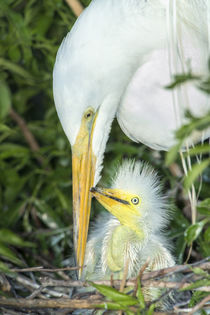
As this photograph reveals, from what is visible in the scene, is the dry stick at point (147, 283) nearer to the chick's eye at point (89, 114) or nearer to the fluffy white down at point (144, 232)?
the fluffy white down at point (144, 232)

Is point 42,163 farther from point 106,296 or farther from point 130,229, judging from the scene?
point 106,296

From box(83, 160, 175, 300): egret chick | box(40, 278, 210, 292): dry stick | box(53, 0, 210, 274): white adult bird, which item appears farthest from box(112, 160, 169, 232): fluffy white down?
box(40, 278, 210, 292): dry stick

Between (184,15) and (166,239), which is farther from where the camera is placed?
(166,239)

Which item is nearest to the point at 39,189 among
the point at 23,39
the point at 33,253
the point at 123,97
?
the point at 33,253

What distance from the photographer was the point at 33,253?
201 cm

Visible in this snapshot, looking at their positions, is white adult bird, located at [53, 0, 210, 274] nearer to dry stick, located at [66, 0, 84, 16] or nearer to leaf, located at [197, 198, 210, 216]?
leaf, located at [197, 198, 210, 216]

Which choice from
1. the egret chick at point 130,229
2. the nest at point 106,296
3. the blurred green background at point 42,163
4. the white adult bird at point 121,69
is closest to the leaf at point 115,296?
the nest at point 106,296

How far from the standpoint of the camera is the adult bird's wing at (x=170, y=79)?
55.9 inches

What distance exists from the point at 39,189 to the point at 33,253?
30 centimetres

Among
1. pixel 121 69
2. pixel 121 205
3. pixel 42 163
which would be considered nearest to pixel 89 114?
pixel 121 69

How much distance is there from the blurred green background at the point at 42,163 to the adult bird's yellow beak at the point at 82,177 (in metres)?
0.37

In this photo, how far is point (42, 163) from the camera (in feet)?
7.45

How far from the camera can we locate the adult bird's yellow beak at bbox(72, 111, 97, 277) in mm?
1448

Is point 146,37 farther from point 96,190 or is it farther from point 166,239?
point 166,239
